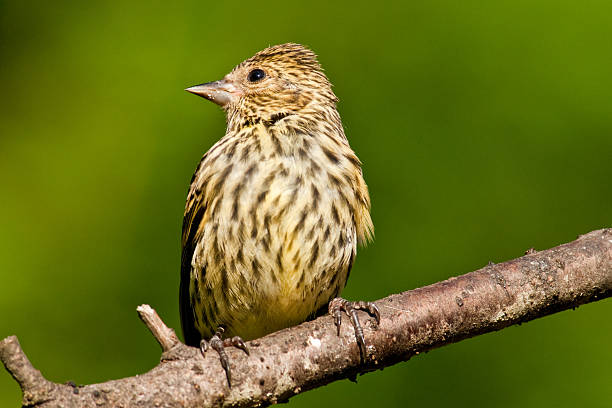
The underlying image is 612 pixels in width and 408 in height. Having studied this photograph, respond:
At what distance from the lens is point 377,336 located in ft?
12.1

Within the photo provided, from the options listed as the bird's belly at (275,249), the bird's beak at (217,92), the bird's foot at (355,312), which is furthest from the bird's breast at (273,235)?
the bird's beak at (217,92)

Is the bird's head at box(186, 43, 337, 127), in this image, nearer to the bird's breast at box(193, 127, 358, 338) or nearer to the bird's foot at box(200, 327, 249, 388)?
the bird's breast at box(193, 127, 358, 338)

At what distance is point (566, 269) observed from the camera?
3.87 m

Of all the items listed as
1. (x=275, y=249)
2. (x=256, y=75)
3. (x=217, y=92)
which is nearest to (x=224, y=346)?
(x=275, y=249)

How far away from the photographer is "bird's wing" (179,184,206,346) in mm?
4391

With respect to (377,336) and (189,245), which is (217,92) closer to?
(189,245)

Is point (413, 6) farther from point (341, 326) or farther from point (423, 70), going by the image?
point (341, 326)

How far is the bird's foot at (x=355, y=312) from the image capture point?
12.0 feet

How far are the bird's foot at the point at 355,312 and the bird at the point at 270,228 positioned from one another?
0.18ft

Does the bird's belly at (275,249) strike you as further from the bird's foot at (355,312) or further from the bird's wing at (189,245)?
the bird's foot at (355,312)

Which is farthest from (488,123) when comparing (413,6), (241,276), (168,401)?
(168,401)

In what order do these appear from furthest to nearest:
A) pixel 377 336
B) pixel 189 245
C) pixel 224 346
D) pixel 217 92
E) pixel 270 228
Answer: pixel 217 92
pixel 189 245
pixel 270 228
pixel 377 336
pixel 224 346

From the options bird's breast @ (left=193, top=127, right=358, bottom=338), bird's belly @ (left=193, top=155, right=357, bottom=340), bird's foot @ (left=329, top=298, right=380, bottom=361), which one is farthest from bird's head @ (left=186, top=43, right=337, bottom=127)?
bird's foot @ (left=329, top=298, right=380, bottom=361)

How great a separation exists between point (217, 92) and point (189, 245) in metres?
0.84
